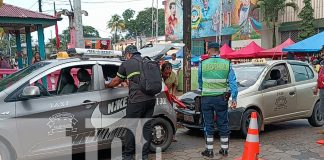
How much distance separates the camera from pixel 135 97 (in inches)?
200

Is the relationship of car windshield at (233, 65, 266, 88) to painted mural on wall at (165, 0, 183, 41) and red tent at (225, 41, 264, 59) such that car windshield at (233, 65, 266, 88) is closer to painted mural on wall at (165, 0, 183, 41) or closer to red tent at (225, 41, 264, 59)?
red tent at (225, 41, 264, 59)

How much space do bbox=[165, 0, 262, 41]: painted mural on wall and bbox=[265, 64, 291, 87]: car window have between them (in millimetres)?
26590

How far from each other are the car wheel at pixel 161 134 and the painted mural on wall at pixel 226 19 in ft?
95.5

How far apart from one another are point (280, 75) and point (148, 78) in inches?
157

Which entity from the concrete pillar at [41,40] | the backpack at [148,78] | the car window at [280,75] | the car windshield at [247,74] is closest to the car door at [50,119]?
the backpack at [148,78]

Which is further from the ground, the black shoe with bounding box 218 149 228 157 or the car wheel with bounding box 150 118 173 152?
the car wheel with bounding box 150 118 173 152

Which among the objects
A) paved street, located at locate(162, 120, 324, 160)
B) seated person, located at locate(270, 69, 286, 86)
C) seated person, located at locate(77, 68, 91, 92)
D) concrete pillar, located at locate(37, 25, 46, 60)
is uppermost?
concrete pillar, located at locate(37, 25, 46, 60)

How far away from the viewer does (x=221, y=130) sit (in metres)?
5.75

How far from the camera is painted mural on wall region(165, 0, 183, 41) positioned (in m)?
48.5

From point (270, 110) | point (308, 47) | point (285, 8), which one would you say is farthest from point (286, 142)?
point (285, 8)

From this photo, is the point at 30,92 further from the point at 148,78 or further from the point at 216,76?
the point at 216,76

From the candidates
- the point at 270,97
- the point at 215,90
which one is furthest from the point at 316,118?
the point at 215,90

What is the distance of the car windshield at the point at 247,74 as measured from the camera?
7.51 m

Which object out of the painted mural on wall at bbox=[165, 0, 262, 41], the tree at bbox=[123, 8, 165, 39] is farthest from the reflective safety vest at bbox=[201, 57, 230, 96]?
the tree at bbox=[123, 8, 165, 39]
